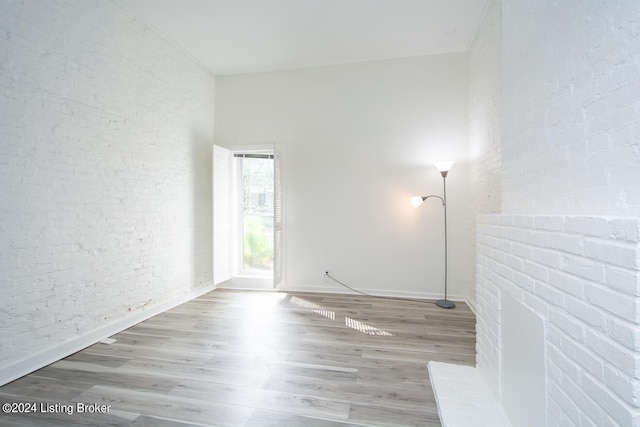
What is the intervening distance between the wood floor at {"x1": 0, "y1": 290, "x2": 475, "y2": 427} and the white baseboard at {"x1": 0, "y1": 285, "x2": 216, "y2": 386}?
0.07m

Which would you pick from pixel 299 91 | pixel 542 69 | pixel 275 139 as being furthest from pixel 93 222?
pixel 542 69

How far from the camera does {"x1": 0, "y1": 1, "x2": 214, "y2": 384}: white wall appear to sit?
198cm

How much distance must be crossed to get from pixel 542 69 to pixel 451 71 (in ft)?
8.34

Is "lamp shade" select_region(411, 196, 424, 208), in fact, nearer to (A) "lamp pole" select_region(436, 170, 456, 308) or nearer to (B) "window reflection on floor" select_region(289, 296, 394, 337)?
(A) "lamp pole" select_region(436, 170, 456, 308)

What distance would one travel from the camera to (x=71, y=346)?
7.54 feet

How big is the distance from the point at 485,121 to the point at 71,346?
4495 millimetres

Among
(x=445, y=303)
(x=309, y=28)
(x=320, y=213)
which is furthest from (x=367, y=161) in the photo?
(x=445, y=303)

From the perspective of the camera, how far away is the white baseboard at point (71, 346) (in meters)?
1.93

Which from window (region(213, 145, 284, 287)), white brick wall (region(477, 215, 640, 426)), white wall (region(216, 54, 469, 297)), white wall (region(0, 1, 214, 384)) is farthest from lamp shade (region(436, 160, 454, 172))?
white wall (region(0, 1, 214, 384))

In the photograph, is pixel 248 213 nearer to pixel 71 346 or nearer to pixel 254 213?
pixel 254 213

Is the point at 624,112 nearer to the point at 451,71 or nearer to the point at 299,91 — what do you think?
the point at 451,71

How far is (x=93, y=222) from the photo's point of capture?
251 centimetres

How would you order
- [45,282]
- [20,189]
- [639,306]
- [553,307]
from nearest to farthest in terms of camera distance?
[639,306] → [553,307] → [20,189] → [45,282]

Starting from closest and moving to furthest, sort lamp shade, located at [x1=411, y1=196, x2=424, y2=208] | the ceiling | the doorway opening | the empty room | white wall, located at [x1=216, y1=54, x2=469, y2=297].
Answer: the empty room
the ceiling
lamp shade, located at [x1=411, y1=196, x2=424, y2=208]
white wall, located at [x1=216, y1=54, x2=469, y2=297]
the doorway opening
